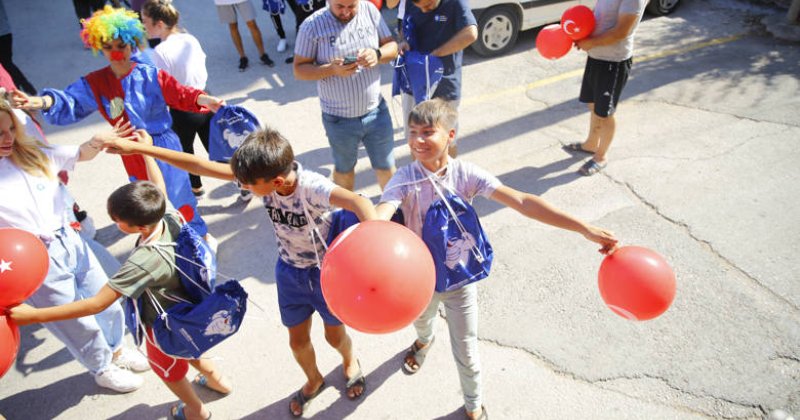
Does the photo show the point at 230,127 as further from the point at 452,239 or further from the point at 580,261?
the point at 580,261

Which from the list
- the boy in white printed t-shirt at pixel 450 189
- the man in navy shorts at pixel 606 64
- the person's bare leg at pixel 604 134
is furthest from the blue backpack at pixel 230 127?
the person's bare leg at pixel 604 134

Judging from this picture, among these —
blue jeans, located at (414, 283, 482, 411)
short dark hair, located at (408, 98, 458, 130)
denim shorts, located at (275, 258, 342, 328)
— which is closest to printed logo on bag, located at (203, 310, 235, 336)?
denim shorts, located at (275, 258, 342, 328)

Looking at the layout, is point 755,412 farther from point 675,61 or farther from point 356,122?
point 675,61

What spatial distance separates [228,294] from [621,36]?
3640mm

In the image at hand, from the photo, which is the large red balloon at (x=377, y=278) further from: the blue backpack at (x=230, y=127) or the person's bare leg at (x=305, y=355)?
the blue backpack at (x=230, y=127)

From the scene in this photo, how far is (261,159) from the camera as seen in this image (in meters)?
2.06

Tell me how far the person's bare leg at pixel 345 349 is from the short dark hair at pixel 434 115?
4.01 feet

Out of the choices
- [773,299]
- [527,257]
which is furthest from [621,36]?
[773,299]

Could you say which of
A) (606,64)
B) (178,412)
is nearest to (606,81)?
(606,64)

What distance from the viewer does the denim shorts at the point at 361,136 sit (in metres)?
3.75

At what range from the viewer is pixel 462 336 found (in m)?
2.47

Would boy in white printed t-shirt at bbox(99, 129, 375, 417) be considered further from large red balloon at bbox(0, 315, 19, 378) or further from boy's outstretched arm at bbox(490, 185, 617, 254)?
large red balloon at bbox(0, 315, 19, 378)

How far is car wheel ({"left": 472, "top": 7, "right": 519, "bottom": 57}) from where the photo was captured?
694 centimetres

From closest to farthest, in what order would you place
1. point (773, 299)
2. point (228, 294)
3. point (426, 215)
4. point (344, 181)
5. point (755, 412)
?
point (426, 215)
point (228, 294)
point (755, 412)
point (773, 299)
point (344, 181)
